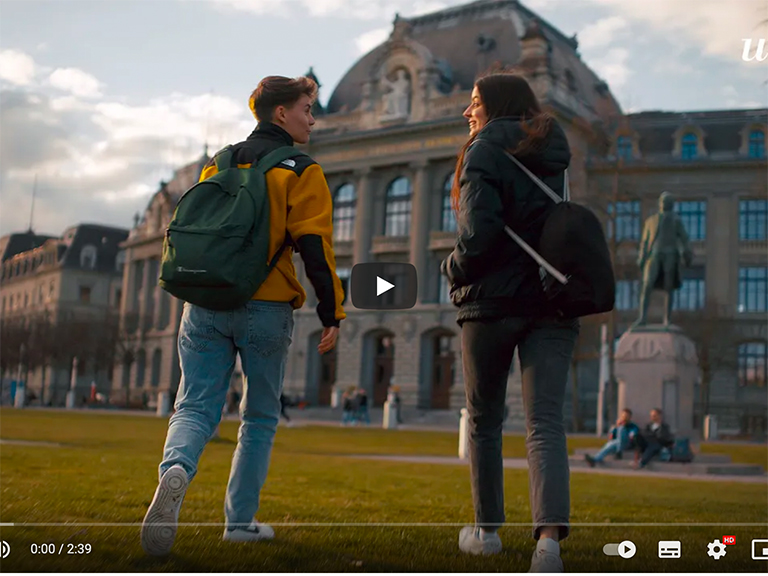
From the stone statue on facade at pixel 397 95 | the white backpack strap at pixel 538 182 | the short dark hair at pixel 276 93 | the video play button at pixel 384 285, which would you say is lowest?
the video play button at pixel 384 285

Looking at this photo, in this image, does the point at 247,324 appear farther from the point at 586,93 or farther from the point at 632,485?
the point at 586,93

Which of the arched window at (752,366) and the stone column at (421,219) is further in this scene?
the stone column at (421,219)

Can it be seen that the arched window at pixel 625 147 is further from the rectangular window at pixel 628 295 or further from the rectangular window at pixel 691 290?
the rectangular window at pixel 691 290

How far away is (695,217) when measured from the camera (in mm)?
51344

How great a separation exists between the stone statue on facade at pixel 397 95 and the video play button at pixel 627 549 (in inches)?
1969

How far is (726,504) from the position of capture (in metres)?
8.73

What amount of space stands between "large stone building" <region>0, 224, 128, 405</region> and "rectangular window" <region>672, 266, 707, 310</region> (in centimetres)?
3053

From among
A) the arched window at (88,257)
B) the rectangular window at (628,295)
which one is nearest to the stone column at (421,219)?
the rectangular window at (628,295)

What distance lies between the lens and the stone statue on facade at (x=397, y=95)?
174ft

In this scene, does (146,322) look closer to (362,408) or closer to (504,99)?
(362,408)

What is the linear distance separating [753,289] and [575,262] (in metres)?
48.9

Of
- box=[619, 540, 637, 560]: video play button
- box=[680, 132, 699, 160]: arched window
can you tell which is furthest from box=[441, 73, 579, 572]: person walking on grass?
box=[680, 132, 699, 160]: arched window

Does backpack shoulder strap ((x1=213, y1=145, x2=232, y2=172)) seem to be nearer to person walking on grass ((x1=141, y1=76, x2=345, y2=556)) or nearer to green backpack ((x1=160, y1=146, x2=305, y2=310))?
person walking on grass ((x1=141, y1=76, x2=345, y2=556))

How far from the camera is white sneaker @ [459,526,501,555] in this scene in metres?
4.25
